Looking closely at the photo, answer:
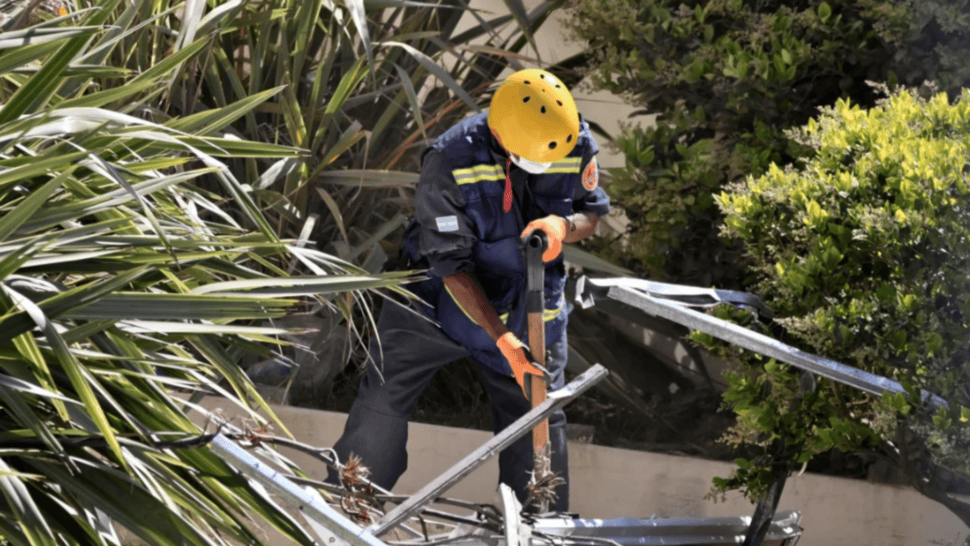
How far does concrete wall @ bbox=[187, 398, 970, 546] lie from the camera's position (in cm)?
310

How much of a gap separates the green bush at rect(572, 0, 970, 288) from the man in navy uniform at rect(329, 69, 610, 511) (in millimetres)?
676

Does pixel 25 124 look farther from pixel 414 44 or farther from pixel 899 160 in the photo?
pixel 414 44

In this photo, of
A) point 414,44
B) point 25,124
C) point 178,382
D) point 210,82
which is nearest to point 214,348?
point 178,382

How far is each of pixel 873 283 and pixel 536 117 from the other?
29.9 inches

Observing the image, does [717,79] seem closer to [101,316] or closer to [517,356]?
[517,356]

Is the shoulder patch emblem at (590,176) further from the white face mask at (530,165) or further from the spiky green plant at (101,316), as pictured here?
the spiky green plant at (101,316)

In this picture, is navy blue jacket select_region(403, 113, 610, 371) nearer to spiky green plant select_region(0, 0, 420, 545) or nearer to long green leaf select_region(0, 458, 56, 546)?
spiky green plant select_region(0, 0, 420, 545)

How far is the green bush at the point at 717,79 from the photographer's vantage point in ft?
10.5

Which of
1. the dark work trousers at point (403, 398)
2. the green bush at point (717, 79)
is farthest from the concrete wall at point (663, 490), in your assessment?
the green bush at point (717, 79)

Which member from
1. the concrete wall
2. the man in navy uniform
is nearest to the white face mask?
the man in navy uniform

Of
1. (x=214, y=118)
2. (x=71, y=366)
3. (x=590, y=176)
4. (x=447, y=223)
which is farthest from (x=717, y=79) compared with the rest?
(x=71, y=366)

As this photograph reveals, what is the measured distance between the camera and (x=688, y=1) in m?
3.48

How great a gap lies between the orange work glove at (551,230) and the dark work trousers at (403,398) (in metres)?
0.29

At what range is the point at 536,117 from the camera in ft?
7.70
